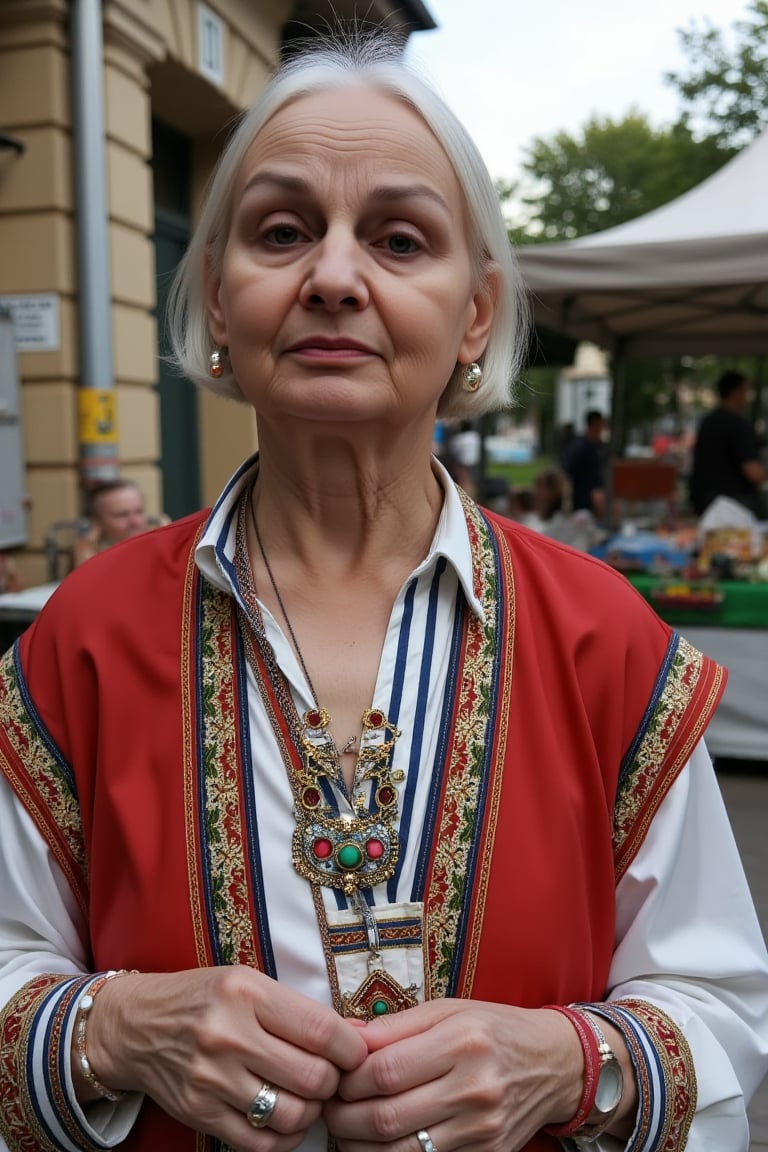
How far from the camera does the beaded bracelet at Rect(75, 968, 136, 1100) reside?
3.80 ft

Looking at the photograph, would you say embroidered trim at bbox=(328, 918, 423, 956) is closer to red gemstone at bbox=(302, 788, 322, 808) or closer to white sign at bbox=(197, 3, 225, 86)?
red gemstone at bbox=(302, 788, 322, 808)

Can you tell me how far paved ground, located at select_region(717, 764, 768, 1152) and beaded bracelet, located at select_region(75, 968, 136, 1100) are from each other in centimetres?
236

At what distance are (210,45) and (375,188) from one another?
288 inches

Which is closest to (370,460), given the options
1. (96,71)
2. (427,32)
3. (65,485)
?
(65,485)

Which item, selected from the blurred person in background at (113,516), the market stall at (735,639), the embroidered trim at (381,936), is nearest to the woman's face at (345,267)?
the embroidered trim at (381,936)

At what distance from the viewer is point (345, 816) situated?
1.21 meters

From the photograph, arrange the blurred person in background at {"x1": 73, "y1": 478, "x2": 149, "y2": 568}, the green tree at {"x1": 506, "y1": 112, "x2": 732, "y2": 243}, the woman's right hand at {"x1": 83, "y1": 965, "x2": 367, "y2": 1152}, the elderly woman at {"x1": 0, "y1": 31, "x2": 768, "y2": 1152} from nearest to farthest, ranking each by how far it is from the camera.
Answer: the woman's right hand at {"x1": 83, "y1": 965, "x2": 367, "y2": 1152} → the elderly woman at {"x1": 0, "y1": 31, "x2": 768, "y2": 1152} → the blurred person in background at {"x1": 73, "y1": 478, "x2": 149, "y2": 568} → the green tree at {"x1": 506, "y1": 112, "x2": 732, "y2": 243}

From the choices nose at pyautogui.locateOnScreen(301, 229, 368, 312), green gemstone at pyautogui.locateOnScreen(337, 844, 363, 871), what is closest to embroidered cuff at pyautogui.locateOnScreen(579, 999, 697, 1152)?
green gemstone at pyautogui.locateOnScreen(337, 844, 363, 871)

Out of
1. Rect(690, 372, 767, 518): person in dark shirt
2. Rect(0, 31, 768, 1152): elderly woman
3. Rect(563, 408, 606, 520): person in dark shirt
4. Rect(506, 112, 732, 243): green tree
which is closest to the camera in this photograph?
Rect(0, 31, 768, 1152): elderly woman

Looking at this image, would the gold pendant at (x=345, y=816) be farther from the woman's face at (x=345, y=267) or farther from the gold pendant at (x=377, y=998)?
the woman's face at (x=345, y=267)

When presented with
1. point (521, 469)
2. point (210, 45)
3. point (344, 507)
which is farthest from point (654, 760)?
point (521, 469)

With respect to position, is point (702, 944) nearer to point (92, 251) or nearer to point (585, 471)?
point (92, 251)

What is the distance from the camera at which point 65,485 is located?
6062 mm

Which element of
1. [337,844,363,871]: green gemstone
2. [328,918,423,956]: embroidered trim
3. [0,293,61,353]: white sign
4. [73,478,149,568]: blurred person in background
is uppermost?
[0,293,61,353]: white sign
